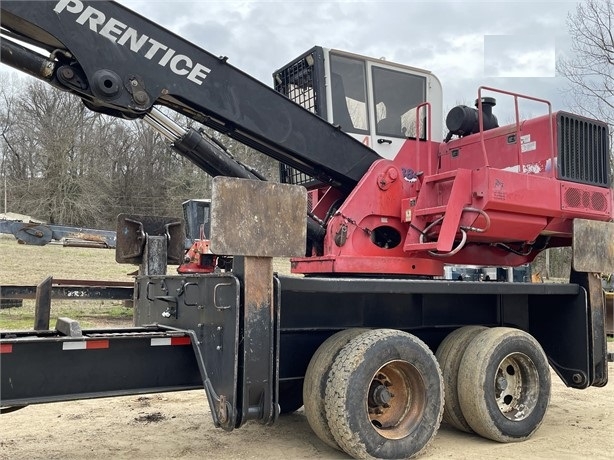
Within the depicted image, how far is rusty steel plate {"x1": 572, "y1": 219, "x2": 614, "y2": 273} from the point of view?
6.09m

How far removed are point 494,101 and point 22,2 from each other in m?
4.29

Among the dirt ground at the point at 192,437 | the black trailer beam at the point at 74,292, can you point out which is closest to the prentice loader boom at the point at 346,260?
the dirt ground at the point at 192,437

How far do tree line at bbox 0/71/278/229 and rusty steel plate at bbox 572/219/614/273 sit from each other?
1207 inches

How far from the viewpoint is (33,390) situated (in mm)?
3809

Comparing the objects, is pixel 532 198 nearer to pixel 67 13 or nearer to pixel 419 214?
pixel 419 214

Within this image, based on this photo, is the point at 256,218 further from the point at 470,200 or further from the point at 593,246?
the point at 593,246

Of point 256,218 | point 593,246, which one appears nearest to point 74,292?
point 256,218

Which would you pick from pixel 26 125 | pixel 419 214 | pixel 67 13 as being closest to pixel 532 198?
pixel 419 214

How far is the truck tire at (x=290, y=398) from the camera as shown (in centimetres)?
583

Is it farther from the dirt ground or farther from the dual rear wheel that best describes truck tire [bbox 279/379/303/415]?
the dual rear wheel

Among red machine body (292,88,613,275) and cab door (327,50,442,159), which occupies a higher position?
cab door (327,50,442,159)

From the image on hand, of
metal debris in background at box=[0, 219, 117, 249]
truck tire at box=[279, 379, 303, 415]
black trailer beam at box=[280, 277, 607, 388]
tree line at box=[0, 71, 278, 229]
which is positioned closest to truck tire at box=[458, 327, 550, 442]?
black trailer beam at box=[280, 277, 607, 388]

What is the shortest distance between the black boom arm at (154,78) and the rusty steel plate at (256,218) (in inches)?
55.6

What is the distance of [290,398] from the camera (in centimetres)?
608
